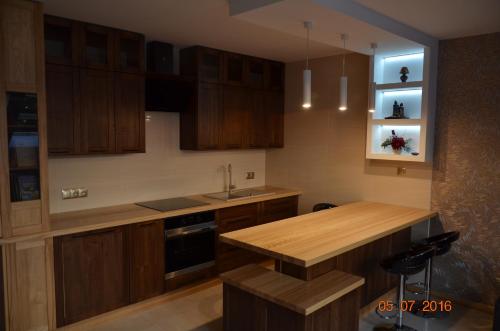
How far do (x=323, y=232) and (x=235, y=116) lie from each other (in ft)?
6.96

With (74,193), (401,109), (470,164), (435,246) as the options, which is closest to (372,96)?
(401,109)

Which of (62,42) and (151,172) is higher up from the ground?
(62,42)

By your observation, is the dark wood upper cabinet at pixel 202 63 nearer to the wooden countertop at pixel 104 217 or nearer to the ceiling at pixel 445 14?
the wooden countertop at pixel 104 217

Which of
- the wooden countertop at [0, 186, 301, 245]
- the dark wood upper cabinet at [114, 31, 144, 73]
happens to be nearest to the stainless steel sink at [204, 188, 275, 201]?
the wooden countertop at [0, 186, 301, 245]

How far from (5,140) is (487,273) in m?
4.24

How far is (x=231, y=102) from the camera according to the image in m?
4.59

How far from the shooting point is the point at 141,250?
3555 millimetres

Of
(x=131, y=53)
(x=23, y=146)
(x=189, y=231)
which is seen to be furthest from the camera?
(x=189, y=231)

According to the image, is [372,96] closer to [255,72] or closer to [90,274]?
[255,72]

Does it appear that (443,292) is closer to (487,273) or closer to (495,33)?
(487,273)

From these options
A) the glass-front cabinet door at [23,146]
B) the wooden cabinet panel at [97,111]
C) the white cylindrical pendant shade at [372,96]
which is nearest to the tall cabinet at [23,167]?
the glass-front cabinet door at [23,146]

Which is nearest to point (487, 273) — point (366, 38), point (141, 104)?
point (366, 38)

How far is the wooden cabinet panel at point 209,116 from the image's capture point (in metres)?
4.27

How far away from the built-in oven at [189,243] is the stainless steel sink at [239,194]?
17.3 inches
